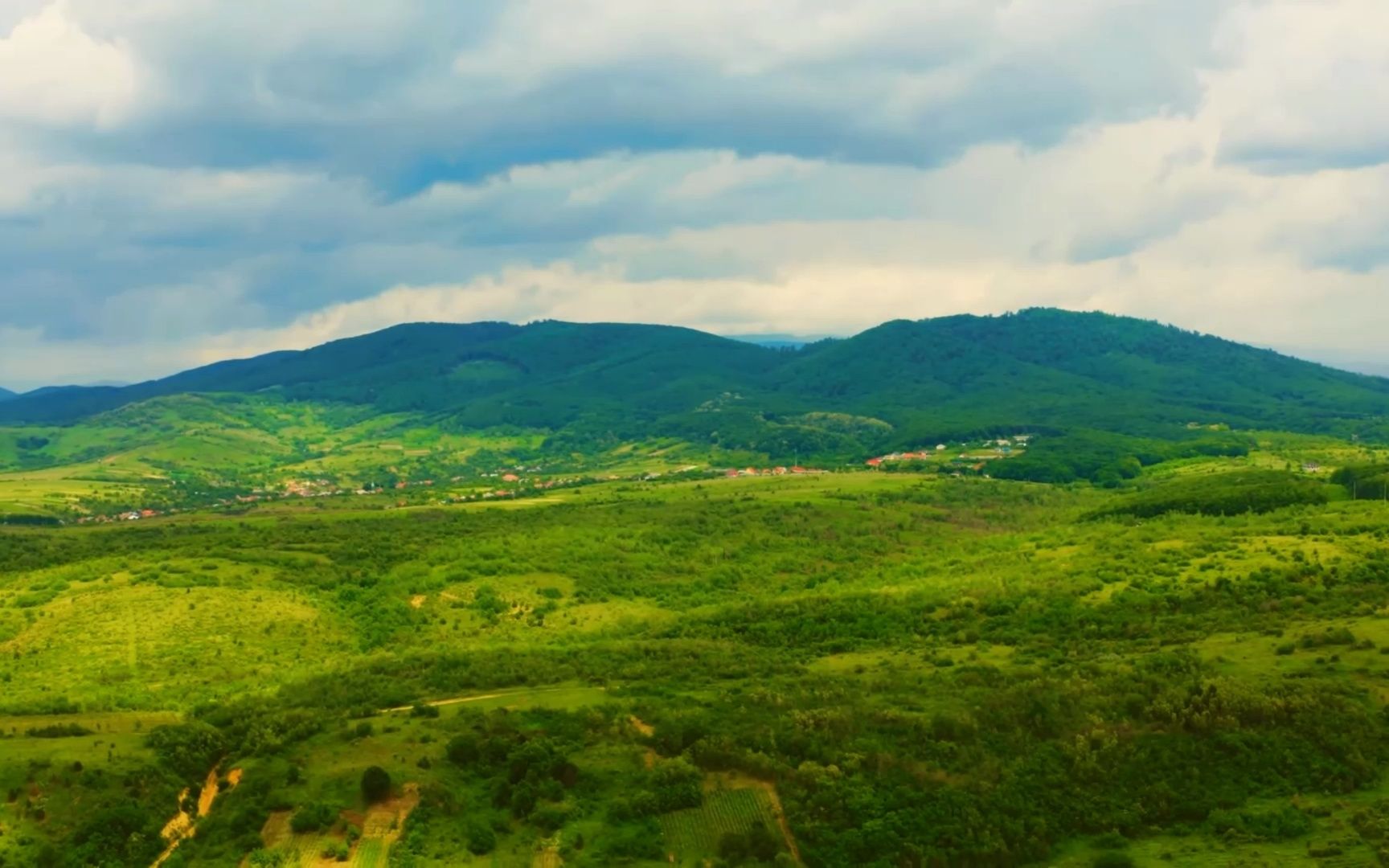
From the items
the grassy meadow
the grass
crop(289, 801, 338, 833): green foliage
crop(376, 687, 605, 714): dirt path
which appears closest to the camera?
the grass

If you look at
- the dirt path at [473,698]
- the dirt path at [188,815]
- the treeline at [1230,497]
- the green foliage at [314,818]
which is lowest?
the dirt path at [188,815]

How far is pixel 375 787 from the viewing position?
54500mm

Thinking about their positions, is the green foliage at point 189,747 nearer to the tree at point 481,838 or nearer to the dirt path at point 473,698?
the dirt path at point 473,698

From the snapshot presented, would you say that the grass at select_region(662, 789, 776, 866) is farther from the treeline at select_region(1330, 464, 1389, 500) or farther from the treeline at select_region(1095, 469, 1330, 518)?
the treeline at select_region(1330, 464, 1389, 500)

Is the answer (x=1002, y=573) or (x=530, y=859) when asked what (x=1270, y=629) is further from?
(x=530, y=859)

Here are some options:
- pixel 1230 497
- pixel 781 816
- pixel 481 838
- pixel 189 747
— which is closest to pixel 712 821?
pixel 781 816

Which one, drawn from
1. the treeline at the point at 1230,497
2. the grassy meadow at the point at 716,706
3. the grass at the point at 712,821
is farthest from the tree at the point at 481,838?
the treeline at the point at 1230,497

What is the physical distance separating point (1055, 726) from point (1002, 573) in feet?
173

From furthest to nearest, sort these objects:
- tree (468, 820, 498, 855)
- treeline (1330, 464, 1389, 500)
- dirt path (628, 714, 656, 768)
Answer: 1. treeline (1330, 464, 1389, 500)
2. dirt path (628, 714, 656, 768)
3. tree (468, 820, 498, 855)

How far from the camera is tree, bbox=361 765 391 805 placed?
179 feet

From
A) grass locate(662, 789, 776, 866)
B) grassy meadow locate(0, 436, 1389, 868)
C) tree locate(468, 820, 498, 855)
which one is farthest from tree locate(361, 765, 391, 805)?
grass locate(662, 789, 776, 866)

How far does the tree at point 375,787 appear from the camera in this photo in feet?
179

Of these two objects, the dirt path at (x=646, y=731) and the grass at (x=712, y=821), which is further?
the dirt path at (x=646, y=731)

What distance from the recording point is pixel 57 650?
89688 mm
